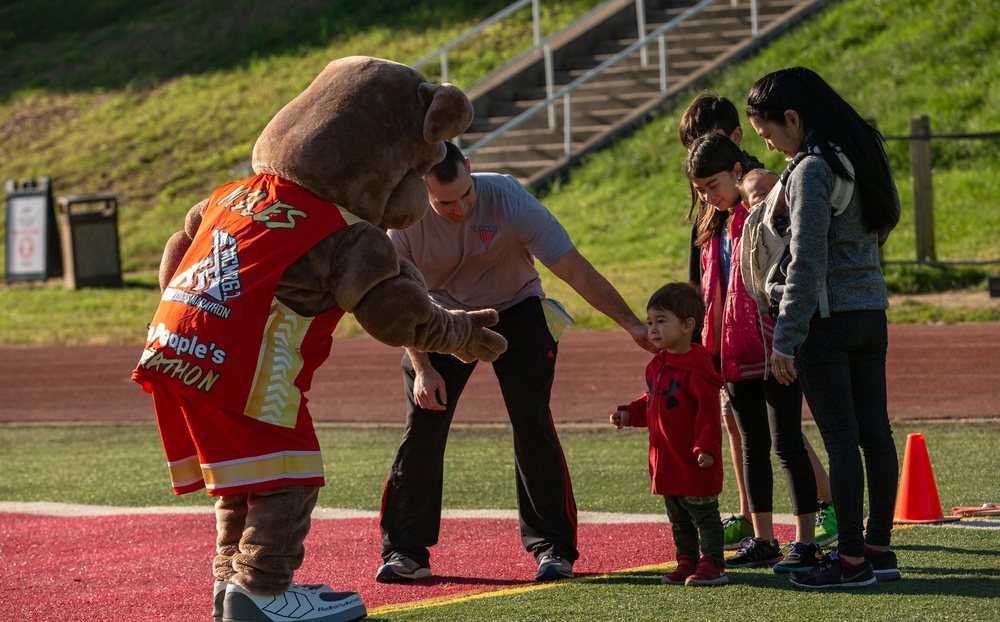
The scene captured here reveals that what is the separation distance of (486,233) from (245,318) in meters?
1.38

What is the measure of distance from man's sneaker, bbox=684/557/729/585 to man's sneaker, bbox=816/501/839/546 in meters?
0.77

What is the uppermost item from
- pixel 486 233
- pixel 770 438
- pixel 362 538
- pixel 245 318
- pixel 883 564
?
pixel 486 233

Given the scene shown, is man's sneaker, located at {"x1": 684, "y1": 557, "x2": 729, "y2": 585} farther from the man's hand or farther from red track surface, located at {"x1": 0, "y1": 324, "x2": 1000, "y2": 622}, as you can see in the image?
the man's hand

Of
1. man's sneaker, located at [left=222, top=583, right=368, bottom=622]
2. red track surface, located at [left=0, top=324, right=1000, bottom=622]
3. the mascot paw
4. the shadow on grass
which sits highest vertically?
the shadow on grass

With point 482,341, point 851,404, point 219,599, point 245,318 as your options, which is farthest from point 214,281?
point 851,404

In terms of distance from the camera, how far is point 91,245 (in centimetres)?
1825

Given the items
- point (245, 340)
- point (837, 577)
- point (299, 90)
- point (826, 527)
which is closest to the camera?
point (245, 340)

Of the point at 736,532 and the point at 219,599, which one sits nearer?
the point at 219,599

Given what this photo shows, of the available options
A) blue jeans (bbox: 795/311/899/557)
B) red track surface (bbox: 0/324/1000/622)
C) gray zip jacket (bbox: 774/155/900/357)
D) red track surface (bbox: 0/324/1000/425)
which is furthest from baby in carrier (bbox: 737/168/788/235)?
red track surface (bbox: 0/324/1000/425)

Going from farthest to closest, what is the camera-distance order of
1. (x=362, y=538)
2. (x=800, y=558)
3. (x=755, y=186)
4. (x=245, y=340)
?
(x=362, y=538), (x=755, y=186), (x=800, y=558), (x=245, y=340)

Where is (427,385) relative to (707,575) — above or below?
above

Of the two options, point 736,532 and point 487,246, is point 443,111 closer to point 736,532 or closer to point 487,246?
point 487,246

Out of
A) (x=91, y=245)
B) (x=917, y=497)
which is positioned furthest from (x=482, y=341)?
(x=91, y=245)

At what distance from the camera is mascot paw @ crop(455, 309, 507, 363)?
448cm
